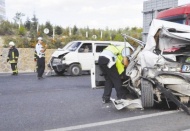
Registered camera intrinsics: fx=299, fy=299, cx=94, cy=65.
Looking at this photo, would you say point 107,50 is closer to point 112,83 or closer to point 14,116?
point 112,83

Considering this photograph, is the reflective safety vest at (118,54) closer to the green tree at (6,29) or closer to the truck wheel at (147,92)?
the truck wheel at (147,92)

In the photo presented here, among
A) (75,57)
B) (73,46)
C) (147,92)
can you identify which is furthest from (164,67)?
(73,46)

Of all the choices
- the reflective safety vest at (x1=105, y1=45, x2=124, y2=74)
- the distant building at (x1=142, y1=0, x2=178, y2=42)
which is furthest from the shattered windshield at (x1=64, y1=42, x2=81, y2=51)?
the reflective safety vest at (x1=105, y1=45, x2=124, y2=74)

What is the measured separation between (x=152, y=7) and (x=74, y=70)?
202 inches

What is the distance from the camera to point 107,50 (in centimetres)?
638

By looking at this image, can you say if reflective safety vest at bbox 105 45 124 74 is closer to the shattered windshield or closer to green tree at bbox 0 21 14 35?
the shattered windshield

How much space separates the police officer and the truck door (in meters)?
7.41

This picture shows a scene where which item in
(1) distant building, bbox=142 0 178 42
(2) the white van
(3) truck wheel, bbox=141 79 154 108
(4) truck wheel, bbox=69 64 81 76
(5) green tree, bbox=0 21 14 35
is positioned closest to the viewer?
(3) truck wheel, bbox=141 79 154 108

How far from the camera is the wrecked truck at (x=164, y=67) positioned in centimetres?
554

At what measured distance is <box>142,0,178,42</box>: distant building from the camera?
9.82 m

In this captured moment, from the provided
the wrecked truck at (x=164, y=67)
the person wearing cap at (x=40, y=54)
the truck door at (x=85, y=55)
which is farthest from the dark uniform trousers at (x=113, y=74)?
the truck door at (x=85, y=55)

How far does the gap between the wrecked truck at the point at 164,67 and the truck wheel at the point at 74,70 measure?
25.2ft

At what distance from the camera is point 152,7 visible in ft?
33.5

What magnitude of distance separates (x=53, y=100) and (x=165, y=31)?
10.7 feet
